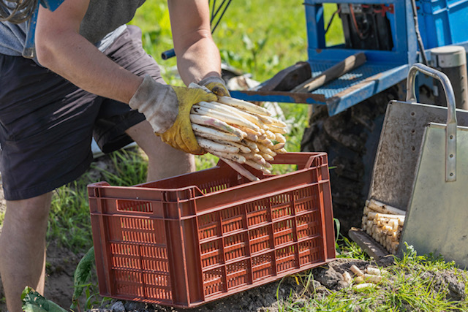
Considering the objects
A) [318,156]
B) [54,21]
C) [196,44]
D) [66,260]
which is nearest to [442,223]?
[318,156]

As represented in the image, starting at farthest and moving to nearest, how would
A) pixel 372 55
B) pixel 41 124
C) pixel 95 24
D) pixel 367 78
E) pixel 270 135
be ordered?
pixel 372 55 → pixel 367 78 → pixel 41 124 → pixel 95 24 → pixel 270 135

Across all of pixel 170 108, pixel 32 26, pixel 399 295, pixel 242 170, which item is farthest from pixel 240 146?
pixel 32 26

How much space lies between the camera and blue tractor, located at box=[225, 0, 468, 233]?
3.18 meters

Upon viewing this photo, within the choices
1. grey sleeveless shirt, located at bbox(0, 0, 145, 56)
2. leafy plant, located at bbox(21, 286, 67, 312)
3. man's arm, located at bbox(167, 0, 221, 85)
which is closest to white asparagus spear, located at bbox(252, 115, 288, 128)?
man's arm, located at bbox(167, 0, 221, 85)

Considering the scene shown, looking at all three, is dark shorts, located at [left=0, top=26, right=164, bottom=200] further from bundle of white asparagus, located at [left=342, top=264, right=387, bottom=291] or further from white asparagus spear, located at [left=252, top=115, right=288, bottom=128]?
bundle of white asparagus, located at [left=342, top=264, right=387, bottom=291]

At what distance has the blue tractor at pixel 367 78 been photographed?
10.4 ft

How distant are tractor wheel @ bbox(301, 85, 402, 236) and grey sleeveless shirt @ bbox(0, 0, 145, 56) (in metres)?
1.39

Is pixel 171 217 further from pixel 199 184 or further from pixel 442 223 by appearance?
pixel 442 223

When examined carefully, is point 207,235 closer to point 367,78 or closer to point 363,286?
point 363,286

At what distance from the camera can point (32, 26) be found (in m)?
2.36

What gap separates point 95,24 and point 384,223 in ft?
5.11

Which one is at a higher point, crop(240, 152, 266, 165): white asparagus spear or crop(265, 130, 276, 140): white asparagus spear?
crop(265, 130, 276, 140): white asparagus spear

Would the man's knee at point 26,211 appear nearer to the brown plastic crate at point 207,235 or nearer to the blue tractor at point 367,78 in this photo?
the brown plastic crate at point 207,235

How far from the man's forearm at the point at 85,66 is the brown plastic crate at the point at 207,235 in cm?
38
